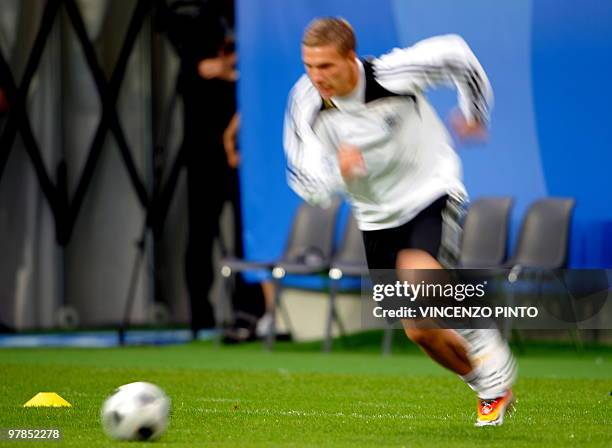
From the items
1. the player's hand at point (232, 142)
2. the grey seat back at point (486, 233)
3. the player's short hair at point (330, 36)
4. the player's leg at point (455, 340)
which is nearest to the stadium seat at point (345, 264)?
the grey seat back at point (486, 233)

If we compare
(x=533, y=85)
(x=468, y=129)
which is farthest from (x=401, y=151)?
(x=533, y=85)

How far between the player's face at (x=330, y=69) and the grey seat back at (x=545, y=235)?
18.4 feet

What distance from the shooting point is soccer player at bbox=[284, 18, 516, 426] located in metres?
7.19

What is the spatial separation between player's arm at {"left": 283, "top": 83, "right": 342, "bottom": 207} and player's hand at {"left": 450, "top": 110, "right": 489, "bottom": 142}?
0.65 metres

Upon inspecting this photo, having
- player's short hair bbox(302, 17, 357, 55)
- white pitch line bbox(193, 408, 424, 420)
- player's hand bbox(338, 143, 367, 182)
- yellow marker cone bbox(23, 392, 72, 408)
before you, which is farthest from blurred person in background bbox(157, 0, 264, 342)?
player's hand bbox(338, 143, 367, 182)

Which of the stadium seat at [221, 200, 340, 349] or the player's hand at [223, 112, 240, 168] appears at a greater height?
the player's hand at [223, 112, 240, 168]

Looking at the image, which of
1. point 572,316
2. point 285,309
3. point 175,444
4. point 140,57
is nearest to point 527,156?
point 572,316

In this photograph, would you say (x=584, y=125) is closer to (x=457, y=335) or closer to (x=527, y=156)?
(x=527, y=156)

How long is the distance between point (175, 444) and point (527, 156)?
7.40m

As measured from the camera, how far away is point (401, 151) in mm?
7438

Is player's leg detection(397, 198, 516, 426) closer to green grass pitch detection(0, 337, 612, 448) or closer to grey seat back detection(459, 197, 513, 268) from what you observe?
green grass pitch detection(0, 337, 612, 448)

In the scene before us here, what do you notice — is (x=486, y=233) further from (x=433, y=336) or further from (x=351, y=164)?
(x=351, y=164)

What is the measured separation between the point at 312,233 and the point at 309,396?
15.4ft

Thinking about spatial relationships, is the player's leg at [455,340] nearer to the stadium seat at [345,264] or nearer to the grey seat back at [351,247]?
the stadium seat at [345,264]
